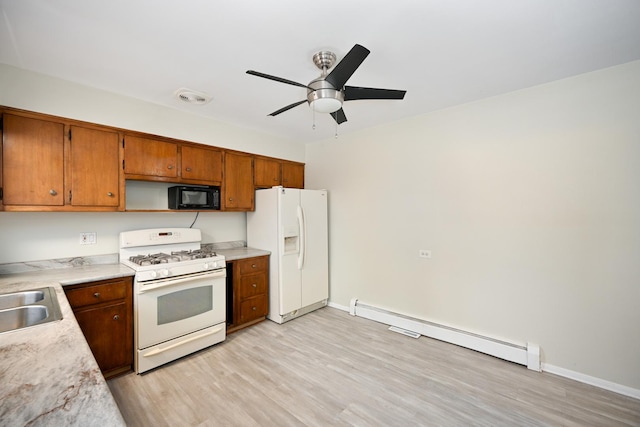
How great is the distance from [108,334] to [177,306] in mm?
534

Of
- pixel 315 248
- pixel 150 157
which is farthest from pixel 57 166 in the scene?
pixel 315 248

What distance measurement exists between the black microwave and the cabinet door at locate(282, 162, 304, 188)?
112cm

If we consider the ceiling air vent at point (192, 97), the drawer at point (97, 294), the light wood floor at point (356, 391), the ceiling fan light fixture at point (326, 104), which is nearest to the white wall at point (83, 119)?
the ceiling air vent at point (192, 97)

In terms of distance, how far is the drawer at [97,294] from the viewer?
2.11 m

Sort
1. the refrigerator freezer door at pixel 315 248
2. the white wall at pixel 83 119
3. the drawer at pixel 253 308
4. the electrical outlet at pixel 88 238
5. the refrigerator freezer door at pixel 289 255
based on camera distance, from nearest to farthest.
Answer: the white wall at pixel 83 119 < the electrical outlet at pixel 88 238 < the drawer at pixel 253 308 < the refrigerator freezer door at pixel 289 255 < the refrigerator freezer door at pixel 315 248

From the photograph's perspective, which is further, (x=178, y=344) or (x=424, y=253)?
(x=424, y=253)

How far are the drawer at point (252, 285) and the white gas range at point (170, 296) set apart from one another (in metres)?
0.33

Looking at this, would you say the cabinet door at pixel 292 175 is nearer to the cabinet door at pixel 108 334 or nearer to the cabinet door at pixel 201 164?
the cabinet door at pixel 201 164

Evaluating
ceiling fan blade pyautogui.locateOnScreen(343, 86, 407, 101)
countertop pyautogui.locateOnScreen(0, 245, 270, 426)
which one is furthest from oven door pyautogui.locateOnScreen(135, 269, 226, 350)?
ceiling fan blade pyautogui.locateOnScreen(343, 86, 407, 101)

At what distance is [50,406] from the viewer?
0.76 m

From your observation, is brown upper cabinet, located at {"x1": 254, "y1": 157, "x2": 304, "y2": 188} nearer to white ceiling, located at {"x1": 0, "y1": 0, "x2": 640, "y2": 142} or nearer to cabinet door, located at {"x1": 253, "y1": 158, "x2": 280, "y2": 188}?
cabinet door, located at {"x1": 253, "y1": 158, "x2": 280, "y2": 188}

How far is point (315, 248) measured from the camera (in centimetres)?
383

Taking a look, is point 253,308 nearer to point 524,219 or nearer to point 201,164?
point 201,164

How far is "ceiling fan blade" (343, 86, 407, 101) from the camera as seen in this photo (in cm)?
193
